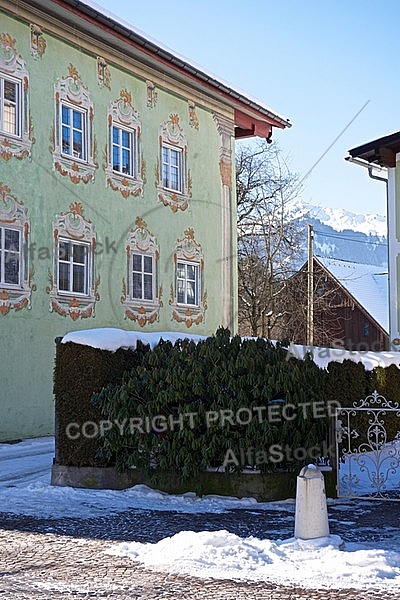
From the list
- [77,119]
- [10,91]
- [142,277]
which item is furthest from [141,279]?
[10,91]

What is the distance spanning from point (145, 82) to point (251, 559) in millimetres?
16920

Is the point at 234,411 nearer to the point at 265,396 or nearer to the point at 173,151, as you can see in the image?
the point at 265,396

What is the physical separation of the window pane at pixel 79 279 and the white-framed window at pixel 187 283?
3903mm

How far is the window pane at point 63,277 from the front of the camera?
61.9ft

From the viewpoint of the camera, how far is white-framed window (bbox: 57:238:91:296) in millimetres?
18953

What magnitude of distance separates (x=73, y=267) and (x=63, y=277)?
46 centimetres

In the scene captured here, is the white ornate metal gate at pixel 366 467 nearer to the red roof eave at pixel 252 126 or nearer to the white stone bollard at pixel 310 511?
the white stone bollard at pixel 310 511

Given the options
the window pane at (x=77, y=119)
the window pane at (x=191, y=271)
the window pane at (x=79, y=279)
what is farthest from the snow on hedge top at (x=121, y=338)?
the window pane at (x=191, y=271)

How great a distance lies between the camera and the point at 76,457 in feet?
35.2

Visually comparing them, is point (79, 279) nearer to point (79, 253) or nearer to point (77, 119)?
point (79, 253)

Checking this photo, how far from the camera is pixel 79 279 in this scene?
1955cm

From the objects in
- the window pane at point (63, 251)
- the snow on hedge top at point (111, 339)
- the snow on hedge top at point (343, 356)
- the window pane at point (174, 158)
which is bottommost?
the snow on hedge top at point (343, 356)

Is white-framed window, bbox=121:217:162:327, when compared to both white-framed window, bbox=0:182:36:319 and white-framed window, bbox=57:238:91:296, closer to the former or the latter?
white-framed window, bbox=57:238:91:296

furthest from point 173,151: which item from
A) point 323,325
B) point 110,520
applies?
point 323,325
